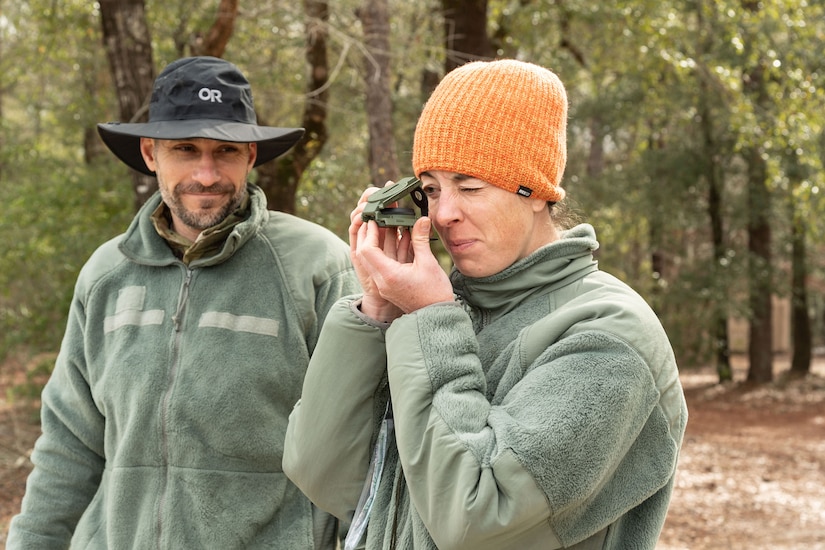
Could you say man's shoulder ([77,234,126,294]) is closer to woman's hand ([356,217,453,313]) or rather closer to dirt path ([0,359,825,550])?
woman's hand ([356,217,453,313])

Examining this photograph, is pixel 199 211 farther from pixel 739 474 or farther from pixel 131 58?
pixel 739 474

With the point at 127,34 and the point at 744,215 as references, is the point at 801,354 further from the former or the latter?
the point at 127,34

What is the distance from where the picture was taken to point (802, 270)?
17.6 m

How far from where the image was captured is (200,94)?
3.13m

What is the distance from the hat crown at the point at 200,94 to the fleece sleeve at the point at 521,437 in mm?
1502

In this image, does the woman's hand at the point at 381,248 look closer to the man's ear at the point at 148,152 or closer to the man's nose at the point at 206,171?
the man's nose at the point at 206,171

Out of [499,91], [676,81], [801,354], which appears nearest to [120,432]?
[499,91]

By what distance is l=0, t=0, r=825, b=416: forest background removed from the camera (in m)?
7.24

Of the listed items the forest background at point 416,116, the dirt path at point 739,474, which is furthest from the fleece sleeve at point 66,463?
the dirt path at point 739,474

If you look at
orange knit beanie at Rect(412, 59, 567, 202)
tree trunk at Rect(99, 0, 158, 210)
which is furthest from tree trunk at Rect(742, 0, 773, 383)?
orange knit beanie at Rect(412, 59, 567, 202)

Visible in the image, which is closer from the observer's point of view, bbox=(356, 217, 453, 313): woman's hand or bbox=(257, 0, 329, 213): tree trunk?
bbox=(356, 217, 453, 313): woman's hand

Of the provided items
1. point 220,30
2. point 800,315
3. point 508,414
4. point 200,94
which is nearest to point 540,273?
point 508,414

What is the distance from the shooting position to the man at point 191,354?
2.92 m

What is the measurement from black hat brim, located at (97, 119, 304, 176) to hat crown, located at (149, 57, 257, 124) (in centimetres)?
4
